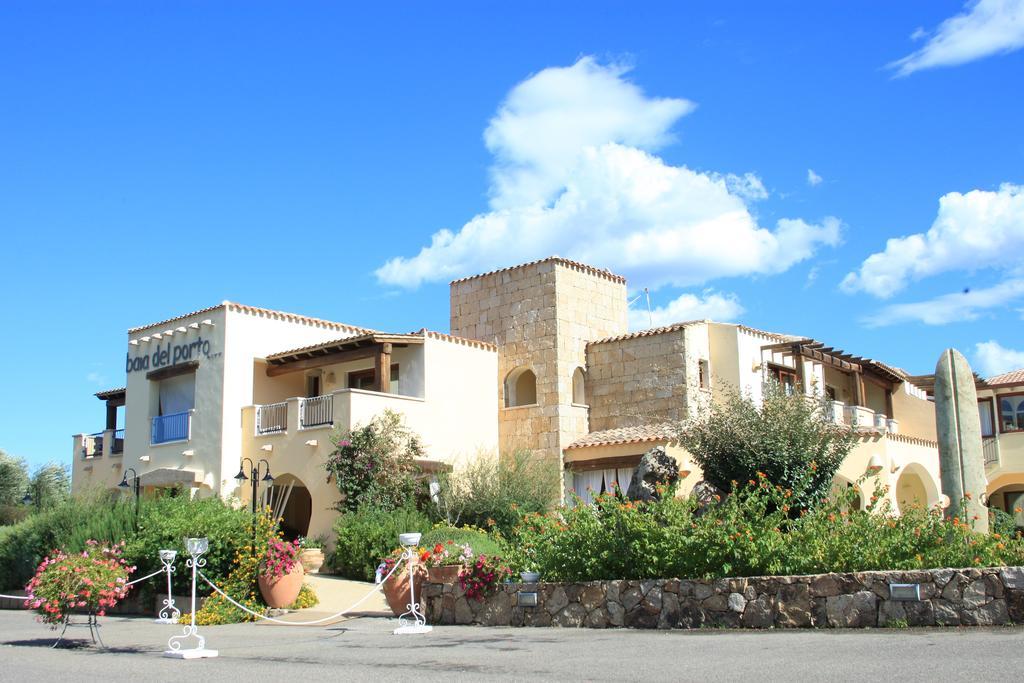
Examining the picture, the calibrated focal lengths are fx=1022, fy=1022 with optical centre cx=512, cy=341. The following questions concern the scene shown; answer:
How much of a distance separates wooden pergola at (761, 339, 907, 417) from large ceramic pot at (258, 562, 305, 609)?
14.7 metres

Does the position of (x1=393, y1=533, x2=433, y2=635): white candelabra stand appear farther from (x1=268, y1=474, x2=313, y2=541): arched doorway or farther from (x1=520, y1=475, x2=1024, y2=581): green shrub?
(x1=268, y1=474, x2=313, y2=541): arched doorway

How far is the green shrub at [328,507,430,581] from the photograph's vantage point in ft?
68.1

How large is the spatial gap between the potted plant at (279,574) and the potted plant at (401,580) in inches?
88.5

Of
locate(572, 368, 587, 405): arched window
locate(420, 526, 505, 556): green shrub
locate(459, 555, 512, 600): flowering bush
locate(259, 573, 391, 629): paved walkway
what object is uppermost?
locate(572, 368, 587, 405): arched window

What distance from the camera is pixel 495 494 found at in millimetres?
23125

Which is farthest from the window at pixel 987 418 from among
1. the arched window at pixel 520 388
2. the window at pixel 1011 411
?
the arched window at pixel 520 388

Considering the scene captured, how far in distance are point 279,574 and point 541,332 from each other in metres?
12.7

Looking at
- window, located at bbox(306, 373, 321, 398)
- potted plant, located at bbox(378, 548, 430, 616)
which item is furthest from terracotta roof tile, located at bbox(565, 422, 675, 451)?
potted plant, located at bbox(378, 548, 430, 616)

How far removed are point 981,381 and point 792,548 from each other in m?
23.3

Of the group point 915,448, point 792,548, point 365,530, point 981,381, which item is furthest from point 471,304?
point 792,548

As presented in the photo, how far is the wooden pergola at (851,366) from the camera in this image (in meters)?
26.8

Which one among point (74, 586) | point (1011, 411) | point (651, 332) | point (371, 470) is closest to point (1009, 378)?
point (1011, 411)

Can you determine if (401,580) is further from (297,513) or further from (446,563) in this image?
(297,513)

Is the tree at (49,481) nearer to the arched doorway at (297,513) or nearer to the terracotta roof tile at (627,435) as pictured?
the arched doorway at (297,513)
